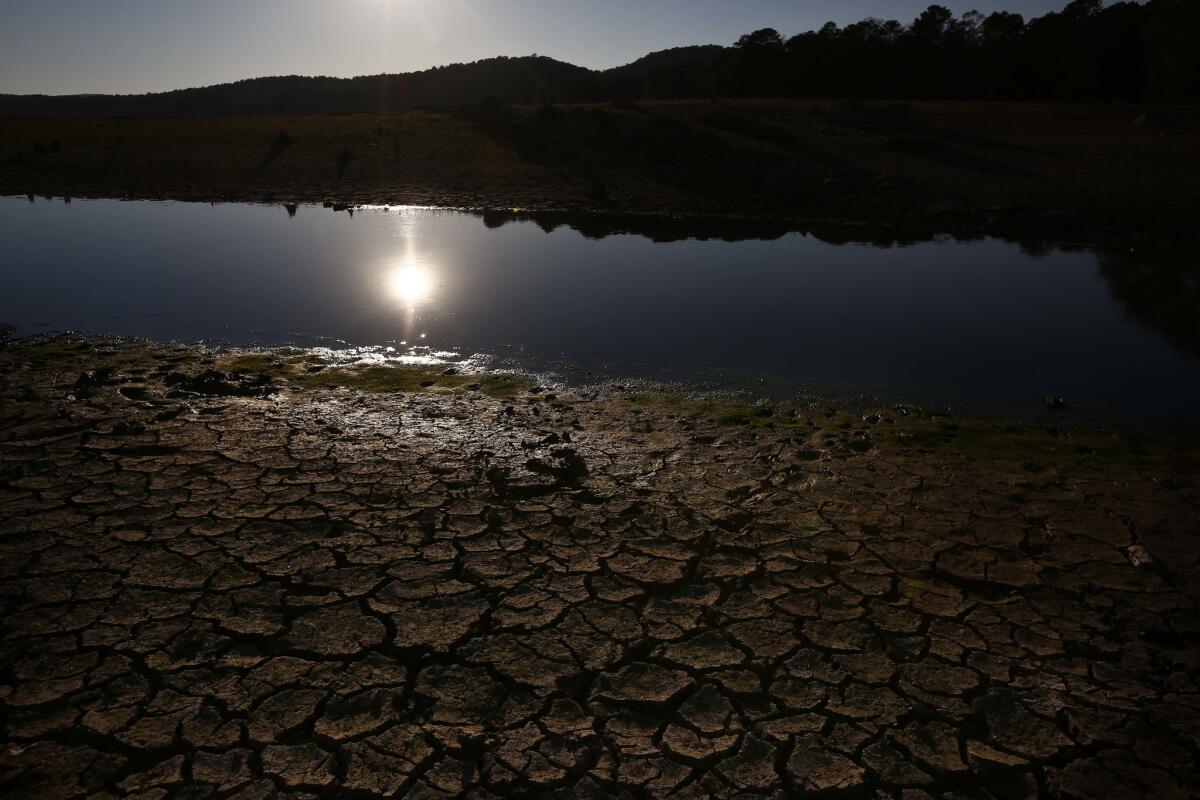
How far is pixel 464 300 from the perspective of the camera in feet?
44.9

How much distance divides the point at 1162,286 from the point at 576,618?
17.4 m

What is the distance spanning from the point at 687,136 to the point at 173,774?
31082 mm

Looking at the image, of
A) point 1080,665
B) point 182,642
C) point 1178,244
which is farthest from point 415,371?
point 1178,244

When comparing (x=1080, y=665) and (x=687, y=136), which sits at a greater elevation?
(x=687, y=136)

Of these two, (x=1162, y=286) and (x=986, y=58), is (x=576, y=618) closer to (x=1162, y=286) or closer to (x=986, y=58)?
(x=1162, y=286)

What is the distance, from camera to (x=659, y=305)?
1384 cm

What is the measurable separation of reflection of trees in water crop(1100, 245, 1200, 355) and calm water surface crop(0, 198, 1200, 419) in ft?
0.30

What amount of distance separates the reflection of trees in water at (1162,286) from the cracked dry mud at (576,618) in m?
8.35

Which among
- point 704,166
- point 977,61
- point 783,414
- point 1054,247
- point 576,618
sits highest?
point 977,61

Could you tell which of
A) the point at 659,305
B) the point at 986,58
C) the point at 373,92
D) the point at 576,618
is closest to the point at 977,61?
the point at 986,58

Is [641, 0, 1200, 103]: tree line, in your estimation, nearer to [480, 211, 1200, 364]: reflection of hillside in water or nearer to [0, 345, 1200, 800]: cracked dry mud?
[480, 211, 1200, 364]: reflection of hillside in water

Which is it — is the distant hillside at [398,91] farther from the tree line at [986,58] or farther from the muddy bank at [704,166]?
the muddy bank at [704,166]

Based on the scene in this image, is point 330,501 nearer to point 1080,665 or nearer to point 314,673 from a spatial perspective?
point 314,673

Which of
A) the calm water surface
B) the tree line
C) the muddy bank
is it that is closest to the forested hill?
the tree line
